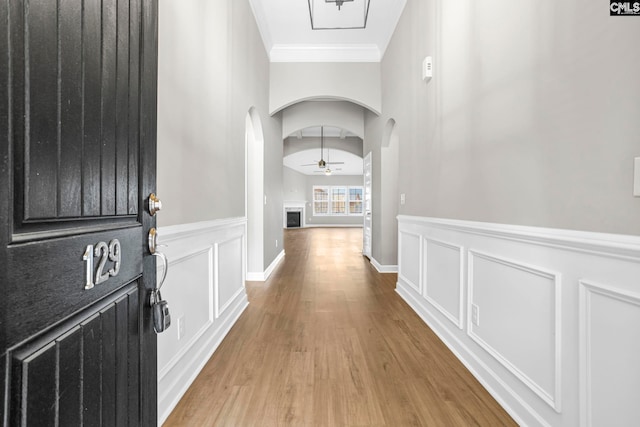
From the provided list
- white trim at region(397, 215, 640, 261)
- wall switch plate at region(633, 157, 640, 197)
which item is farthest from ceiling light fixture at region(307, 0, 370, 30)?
wall switch plate at region(633, 157, 640, 197)

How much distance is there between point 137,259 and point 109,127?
0.35m

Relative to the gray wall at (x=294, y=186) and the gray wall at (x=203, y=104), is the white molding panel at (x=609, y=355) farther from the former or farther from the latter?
the gray wall at (x=294, y=186)

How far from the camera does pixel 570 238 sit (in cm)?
124

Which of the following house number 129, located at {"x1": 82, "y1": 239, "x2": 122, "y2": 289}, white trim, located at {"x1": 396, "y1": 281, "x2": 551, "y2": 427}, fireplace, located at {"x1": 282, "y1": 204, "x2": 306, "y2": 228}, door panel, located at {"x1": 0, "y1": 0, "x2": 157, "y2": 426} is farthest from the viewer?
fireplace, located at {"x1": 282, "y1": 204, "x2": 306, "y2": 228}

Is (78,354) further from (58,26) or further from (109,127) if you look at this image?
(58,26)

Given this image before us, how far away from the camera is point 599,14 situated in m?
1.13

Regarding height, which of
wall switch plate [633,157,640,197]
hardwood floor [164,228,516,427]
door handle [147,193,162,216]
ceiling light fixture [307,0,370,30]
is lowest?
hardwood floor [164,228,516,427]

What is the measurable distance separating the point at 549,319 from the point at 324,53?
14.0ft

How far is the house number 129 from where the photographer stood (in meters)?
0.63

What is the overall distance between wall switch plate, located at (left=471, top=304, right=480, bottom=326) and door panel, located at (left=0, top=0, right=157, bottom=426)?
1814 millimetres

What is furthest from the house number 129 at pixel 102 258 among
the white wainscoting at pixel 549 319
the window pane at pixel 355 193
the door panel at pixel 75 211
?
the window pane at pixel 355 193

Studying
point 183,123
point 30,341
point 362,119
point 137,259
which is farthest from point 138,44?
point 362,119

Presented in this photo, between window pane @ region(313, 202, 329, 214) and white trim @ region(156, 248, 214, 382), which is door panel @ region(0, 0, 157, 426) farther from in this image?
window pane @ region(313, 202, 329, 214)

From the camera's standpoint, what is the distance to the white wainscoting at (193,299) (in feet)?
5.21
